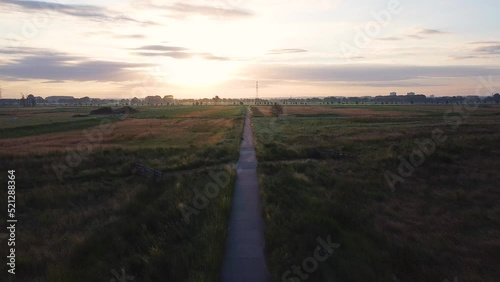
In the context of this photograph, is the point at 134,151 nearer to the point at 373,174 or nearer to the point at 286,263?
the point at 373,174

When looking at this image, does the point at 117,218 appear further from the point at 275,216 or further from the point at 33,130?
the point at 33,130

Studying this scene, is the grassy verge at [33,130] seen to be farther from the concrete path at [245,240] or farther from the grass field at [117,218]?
the concrete path at [245,240]

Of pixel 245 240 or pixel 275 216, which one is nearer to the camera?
pixel 245 240

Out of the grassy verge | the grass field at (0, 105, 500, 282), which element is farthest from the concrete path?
the grassy verge

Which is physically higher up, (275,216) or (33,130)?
(275,216)

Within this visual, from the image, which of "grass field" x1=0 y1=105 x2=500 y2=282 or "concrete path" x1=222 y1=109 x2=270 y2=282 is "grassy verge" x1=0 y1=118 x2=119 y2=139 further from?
"concrete path" x1=222 y1=109 x2=270 y2=282

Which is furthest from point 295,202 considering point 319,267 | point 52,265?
point 52,265

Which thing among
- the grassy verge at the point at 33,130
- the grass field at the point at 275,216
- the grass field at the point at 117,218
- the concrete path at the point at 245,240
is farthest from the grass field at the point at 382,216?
the grassy verge at the point at 33,130

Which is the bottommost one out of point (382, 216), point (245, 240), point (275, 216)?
point (382, 216)

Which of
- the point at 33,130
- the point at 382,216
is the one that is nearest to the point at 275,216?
the point at 382,216
